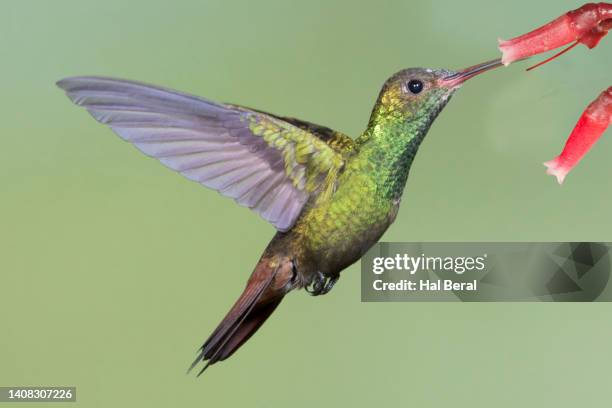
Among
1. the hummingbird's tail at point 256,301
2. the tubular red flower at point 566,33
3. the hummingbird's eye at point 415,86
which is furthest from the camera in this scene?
the hummingbird's tail at point 256,301

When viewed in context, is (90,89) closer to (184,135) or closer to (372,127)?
(184,135)

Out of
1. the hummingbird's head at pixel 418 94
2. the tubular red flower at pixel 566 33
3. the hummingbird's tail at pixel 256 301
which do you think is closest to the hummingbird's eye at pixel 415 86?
the hummingbird's head at pixel 418 94

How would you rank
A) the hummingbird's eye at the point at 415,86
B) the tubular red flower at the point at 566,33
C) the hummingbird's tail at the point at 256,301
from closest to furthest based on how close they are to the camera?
the tubular red flower at the point at 566,33, the hummingbird's eye at the point at 415,86, the hummingbird's tail at the point at 256,301

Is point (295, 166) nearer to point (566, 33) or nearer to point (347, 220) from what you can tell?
point (347, 220)

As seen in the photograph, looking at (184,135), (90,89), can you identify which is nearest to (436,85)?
(184,135)

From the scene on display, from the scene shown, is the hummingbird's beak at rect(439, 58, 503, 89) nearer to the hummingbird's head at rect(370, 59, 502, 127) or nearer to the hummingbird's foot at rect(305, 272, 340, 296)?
the hummingbird's head at rect(370, 59, 502, 127)

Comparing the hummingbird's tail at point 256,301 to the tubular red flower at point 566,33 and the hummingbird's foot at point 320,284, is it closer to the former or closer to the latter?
the hummingbird's foot at point 320,284
